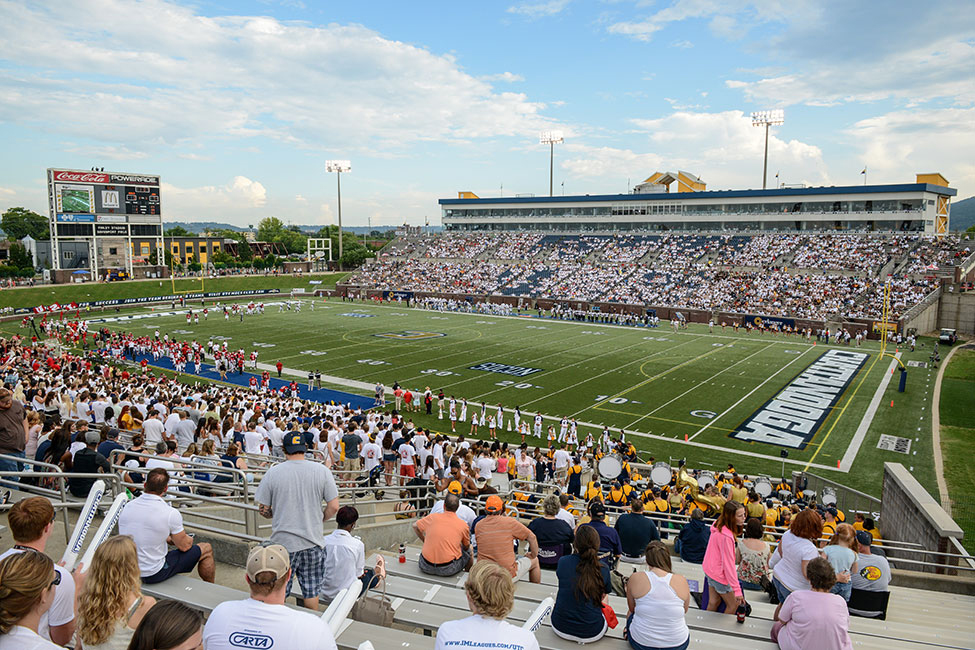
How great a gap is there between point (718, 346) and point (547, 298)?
71.9 ft

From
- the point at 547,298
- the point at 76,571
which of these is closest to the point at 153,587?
the point at 76,571

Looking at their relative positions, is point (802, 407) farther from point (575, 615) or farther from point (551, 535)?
point (575, 615)

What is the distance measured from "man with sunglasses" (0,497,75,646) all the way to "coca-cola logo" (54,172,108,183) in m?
73.9

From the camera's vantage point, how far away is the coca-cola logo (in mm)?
63969

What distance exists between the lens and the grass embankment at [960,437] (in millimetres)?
15547

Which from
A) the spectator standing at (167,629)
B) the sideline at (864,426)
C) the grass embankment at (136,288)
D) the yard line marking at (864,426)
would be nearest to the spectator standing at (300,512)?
the spectator standing at (167,629)

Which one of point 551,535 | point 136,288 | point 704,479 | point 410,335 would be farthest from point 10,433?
point 136,288

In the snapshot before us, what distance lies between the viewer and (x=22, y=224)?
4904 inches

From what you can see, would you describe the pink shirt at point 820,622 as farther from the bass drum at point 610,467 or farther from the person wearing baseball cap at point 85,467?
the bass drum at point 610,467

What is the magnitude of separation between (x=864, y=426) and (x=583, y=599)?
78.9 ft

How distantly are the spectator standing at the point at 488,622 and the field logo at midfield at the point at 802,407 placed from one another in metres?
21.8

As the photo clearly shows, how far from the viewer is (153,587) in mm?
4879

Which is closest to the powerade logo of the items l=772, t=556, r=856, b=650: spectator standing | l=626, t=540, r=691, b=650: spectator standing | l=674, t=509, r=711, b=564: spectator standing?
l=626, t=540, r=691, b=650: spectator standing

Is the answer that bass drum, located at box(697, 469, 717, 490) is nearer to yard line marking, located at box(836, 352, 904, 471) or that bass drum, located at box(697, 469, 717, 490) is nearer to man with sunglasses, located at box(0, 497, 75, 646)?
yard line marking, located at box(836, 352, 904, 471)
